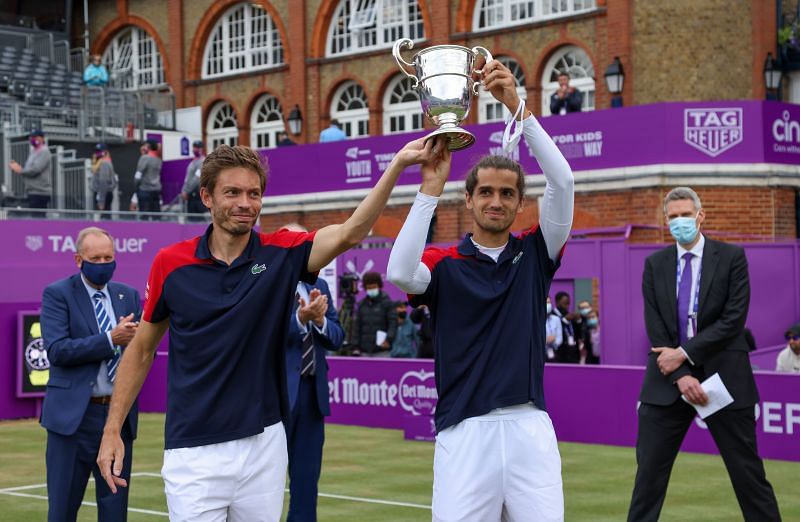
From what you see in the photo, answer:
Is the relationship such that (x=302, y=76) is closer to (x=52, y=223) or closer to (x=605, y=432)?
(x=52, y=223)

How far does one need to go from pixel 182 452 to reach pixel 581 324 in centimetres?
1465

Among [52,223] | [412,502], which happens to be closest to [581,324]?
[412,502]

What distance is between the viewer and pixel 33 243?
953 inches

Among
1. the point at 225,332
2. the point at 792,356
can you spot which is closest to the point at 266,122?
the point at 792,356

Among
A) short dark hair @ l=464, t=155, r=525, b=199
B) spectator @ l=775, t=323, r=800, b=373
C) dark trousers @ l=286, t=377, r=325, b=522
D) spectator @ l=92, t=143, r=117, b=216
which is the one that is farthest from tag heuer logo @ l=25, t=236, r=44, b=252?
short dark hair @ l=464, t=155, r=525, b=199

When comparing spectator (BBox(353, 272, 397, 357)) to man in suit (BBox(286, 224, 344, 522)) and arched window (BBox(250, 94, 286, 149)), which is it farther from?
arched window (BBox(250, 94, 286, 149))

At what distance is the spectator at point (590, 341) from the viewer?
19.9 m

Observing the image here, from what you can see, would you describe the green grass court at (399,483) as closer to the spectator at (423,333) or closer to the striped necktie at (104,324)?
the spectator at (423,333)

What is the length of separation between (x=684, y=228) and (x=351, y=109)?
29864 millimetres

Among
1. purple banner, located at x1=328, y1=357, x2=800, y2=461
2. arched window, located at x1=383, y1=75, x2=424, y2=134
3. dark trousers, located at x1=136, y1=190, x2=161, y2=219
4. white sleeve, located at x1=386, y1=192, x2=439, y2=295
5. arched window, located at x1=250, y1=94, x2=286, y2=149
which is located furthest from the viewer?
arched window, located at x1=250, y1=94, x2=286, y2=149

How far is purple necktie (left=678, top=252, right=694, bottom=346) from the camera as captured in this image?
8125 millimetres

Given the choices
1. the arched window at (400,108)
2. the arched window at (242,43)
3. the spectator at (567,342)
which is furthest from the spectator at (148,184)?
the arched window at (242,43)

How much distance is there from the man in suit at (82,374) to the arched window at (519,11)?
24.5m

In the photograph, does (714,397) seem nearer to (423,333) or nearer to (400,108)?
(423,333)
